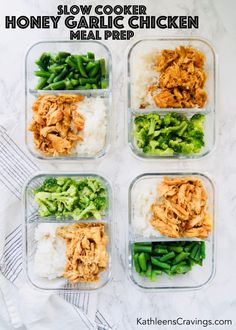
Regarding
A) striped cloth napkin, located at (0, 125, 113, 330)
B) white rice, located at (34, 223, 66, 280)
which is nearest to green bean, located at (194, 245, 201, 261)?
striped cloth napkin, located at (0, 125, 113, 330)

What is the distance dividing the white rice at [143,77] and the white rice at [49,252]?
0.78m

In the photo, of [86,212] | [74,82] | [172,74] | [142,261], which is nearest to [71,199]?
[86,212]

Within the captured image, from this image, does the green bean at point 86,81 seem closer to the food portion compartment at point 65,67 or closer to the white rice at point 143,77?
the food portion compartment at point 65,67

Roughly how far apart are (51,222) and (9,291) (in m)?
0.44

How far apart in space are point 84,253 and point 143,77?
0.95m

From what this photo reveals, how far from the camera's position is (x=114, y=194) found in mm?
2908

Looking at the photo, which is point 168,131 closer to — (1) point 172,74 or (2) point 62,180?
(1) point 172,74

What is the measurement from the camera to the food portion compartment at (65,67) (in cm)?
277

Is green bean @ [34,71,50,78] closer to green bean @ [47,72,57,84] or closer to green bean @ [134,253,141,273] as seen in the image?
green bean @ [47,72,57,84]

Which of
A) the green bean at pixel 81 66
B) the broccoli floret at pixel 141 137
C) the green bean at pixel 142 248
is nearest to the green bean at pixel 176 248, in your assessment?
the green bean at pixel 142 248

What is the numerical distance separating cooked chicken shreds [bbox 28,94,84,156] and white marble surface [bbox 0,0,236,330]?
0.16 m

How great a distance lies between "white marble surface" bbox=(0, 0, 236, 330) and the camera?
9.48ft

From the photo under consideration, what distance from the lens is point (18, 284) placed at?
114 inches

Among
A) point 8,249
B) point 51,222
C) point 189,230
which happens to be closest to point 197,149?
point 189,230
